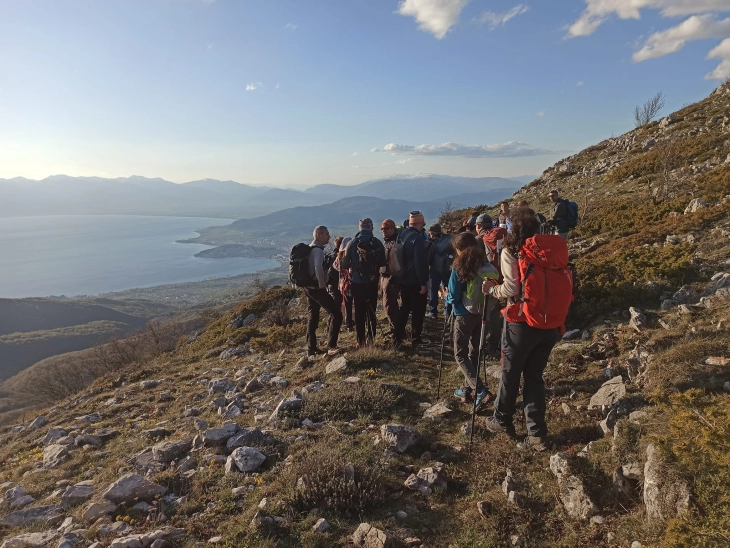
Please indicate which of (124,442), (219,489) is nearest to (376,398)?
(219,489)

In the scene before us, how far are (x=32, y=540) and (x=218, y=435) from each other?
6.74 feet

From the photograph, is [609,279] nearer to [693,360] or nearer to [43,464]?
[693,360]

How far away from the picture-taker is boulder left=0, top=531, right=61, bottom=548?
3992 mm

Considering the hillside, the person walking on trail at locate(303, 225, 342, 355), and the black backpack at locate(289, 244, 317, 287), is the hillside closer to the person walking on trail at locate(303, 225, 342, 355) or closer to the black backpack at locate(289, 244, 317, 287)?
the person walking on trail at locate(303, 225, 342, 355)

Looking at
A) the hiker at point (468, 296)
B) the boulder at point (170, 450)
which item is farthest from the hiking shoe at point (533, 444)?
the boulder at point (170, 450)

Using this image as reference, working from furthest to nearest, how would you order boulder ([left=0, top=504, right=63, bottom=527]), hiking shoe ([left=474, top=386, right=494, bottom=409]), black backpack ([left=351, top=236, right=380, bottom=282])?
1. black backpack ([left=351, top=236, right=380, bottom=282])
2. hiking shoe ([left=474, top=386, right=494, bottom=409])
3. boulder ([left=0, top=504, right=63, bottom=527])

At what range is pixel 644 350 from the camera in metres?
5.43

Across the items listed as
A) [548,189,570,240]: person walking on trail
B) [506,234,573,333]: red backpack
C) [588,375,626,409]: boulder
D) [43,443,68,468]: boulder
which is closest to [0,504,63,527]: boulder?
[43,443,68,468]: boulder

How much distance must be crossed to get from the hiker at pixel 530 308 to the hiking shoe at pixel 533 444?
1cm

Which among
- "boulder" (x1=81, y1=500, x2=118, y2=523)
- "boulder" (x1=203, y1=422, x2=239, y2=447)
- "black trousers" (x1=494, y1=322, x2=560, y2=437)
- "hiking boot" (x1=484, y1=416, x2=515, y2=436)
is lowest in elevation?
"boulder" (x1=81, y1=500, x2=118, y2=523)

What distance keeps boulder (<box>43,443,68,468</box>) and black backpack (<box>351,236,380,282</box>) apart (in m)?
5.70

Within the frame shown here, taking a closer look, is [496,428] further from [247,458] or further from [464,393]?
[247,458]

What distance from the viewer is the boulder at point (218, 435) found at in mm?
5488

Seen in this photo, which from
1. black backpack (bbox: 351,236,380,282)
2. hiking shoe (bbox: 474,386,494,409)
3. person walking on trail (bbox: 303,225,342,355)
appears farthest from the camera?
person walking on trail (bbox: 303,225,342,355)
